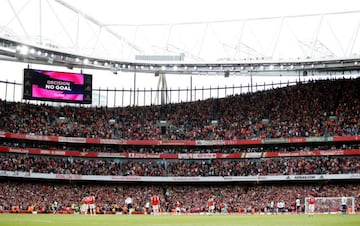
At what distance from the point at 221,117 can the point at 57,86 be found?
2118 centimetres

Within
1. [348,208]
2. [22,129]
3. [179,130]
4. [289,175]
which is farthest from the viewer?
[179,130]

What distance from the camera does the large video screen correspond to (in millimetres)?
61562

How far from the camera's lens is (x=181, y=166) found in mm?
63812

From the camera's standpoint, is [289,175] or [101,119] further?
[101,119]

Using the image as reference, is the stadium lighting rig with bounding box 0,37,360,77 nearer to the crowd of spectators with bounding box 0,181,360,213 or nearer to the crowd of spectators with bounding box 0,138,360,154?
the crowd of spectators with bounding box 0,138,360,154

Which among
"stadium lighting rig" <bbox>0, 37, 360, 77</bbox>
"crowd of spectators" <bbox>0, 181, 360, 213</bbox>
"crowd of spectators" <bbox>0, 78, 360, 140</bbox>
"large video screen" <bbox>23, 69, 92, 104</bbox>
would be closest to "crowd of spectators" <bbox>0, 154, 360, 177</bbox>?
"crowd of spectators" <bbox>0, 181, 360, 213</bbox>

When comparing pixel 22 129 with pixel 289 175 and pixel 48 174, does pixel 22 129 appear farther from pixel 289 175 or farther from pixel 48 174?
pixel 289 175

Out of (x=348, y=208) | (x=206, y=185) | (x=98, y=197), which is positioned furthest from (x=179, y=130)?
(x=348, y=208)

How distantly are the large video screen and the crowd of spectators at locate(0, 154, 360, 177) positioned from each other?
7.38 metres

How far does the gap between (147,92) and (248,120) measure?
65.1ft

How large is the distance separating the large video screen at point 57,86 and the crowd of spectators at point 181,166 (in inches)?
291

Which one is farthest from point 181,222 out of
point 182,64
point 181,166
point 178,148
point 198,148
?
point 178,148

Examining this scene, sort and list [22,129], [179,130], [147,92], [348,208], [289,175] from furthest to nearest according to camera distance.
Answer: [147,92] → [179,130] → [22,129] → [289,175] → [348,208]

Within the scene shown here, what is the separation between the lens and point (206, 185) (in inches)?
2505
